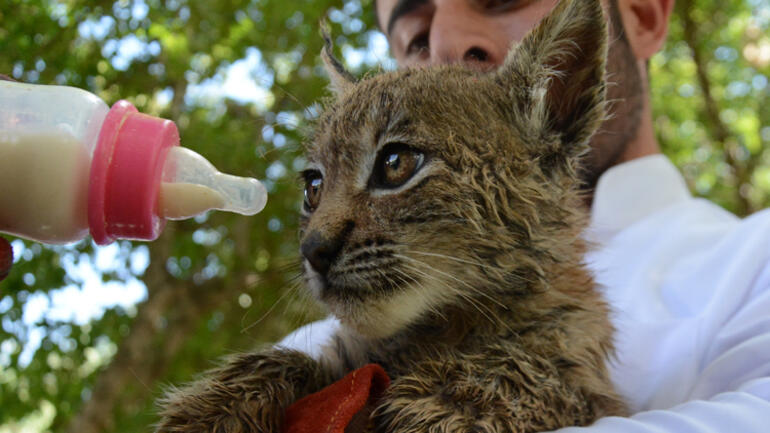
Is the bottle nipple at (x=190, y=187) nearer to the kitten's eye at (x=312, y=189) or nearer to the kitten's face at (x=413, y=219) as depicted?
the kitten's face at (x=413, y=219)

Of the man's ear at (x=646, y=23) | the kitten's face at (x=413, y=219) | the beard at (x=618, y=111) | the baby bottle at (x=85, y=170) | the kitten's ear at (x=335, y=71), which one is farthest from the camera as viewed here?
the man's ear at (x=646, y=23)

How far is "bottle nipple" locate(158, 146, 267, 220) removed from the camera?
5.89 ft

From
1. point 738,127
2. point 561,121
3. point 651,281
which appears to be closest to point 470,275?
point 561,121

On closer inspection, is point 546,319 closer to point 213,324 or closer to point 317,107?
point 317,107

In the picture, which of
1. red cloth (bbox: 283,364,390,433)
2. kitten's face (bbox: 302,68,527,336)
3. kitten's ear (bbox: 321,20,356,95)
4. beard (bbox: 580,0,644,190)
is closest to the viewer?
red cloth (bbox: 283,364,390,433)

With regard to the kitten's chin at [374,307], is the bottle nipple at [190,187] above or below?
above

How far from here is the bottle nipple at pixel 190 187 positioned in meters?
1.79

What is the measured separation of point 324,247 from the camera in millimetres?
2254

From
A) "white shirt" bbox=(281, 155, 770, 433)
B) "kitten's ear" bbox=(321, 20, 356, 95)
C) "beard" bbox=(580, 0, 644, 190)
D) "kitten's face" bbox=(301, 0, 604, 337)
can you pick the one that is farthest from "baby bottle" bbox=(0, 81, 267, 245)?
"beard" bbox=(580, 0, 644, 190)

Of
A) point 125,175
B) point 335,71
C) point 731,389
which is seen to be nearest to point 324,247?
point 125,175

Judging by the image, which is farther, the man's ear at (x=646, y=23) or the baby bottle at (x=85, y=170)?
the man's ear at (x=646, y=23)

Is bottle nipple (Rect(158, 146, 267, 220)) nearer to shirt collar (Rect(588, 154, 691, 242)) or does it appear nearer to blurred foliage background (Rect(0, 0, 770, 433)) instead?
blurred foliage background (Rect(0, 0, 770, 433))

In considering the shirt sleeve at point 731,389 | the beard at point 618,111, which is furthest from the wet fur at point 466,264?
the beard at point 618,111

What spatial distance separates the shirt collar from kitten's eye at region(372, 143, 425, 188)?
7.36ft
